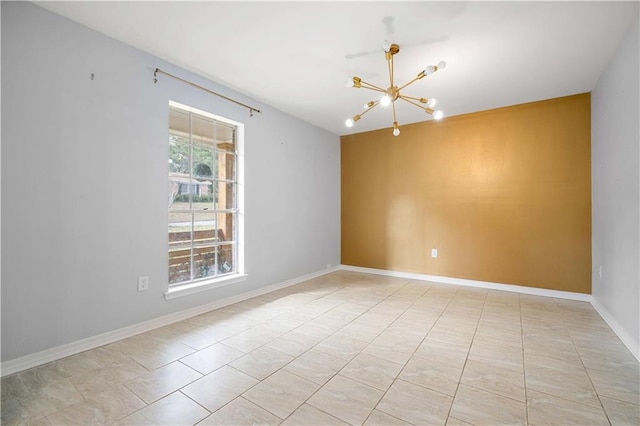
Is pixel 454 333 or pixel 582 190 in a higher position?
pixel 582 190

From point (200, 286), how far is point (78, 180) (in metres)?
1.47

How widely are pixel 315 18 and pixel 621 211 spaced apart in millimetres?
3066

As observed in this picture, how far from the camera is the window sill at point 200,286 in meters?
2.84

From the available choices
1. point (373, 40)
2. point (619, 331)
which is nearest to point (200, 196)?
point (373, 40)

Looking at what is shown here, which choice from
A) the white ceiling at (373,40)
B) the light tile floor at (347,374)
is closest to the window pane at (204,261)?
the light tile floor at (347,374)

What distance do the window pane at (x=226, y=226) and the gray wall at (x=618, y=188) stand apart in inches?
150

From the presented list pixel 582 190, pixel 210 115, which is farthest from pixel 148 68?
pixel 582 190

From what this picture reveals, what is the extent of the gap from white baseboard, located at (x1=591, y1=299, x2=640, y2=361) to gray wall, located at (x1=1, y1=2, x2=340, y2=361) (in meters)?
3.68

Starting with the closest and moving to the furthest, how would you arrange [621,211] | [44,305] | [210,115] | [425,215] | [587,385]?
[587,385] → [44,305] → [621,211] → [210,115] → [425,215]

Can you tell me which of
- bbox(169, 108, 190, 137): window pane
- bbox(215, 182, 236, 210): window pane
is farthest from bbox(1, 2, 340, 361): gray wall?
bbox(215, 182, 236, 210): window pane

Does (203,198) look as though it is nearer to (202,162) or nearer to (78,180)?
(202,162)

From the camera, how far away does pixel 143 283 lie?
2.62m

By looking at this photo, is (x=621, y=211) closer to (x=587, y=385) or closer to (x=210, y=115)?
(x=587, y=385)

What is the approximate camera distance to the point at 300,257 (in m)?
4.57
